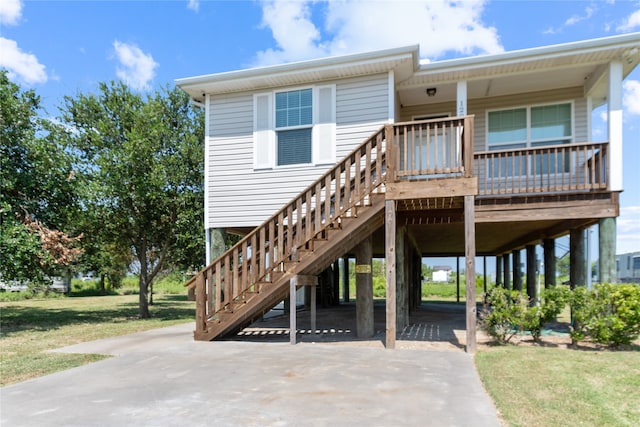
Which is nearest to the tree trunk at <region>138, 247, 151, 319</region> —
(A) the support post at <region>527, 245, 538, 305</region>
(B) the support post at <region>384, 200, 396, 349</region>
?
(B) the support post at <region>384, 200, 396, 349</region>

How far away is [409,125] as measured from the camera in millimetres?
7098

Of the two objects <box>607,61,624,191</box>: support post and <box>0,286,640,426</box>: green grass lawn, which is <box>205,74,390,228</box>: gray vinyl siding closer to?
<box>0,286,640,426</box>: green grass lawn

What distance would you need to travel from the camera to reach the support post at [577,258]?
898cm

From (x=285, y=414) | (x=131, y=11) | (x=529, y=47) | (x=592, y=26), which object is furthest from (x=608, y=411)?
(x=131, y=11)

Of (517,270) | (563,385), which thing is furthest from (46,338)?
(517,270)

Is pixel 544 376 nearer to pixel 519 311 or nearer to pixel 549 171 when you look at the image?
pixel 519 311

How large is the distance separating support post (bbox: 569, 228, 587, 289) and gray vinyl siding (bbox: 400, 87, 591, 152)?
205 cm

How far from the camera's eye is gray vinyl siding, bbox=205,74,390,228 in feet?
29.2

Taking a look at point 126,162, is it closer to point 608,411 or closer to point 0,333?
point 0,333

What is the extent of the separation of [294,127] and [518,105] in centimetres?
515

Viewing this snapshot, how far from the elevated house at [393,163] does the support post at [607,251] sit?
22 millimetres

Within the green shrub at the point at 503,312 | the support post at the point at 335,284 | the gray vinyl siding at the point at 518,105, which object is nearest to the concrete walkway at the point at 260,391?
the green shrub at the point at 503,312

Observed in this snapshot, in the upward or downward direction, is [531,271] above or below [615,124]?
below

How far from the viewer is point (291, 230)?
24.1ft
